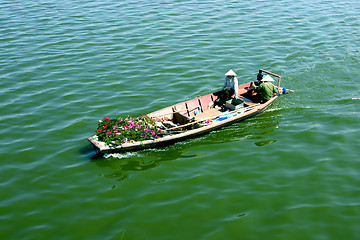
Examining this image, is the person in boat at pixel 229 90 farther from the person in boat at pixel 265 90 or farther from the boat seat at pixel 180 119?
the boat seat at pixel 180 119

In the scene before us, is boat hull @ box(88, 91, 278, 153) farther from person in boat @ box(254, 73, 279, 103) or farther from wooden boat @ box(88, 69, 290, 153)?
person in boat @ box(254, 73, 279, 103)

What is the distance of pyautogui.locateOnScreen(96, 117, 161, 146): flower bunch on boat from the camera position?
12.9m

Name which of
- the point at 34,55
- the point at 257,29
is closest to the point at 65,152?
the point at 34,55

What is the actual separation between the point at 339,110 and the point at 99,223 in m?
11.0

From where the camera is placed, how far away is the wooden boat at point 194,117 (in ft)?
42.9

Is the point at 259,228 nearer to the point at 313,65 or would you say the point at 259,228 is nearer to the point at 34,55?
the point at 313,65

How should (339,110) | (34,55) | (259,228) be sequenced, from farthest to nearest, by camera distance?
(34,55), (339,110), (259,228)

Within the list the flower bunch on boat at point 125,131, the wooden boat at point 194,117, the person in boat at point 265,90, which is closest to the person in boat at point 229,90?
the wooden boat at point 194,117

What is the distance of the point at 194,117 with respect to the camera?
1484cm

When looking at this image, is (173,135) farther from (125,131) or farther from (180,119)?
(125,131)

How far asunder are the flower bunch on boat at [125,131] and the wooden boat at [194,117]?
19cm

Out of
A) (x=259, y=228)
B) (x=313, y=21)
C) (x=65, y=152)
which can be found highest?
(x=313, y=21)

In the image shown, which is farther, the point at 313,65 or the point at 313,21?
the point at 313,21

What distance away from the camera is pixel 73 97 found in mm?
17688
